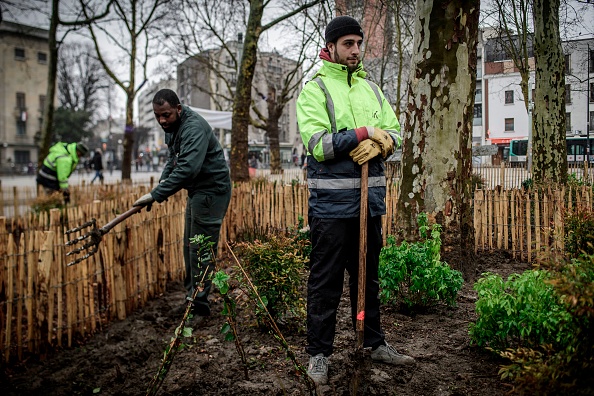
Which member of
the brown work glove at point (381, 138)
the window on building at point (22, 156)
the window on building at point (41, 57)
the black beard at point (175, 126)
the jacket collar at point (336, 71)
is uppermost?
the window on building at point (41, 57)

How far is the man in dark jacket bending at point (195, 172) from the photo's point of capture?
4086mm

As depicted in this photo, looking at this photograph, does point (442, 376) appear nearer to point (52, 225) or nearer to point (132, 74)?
point (52, 225)

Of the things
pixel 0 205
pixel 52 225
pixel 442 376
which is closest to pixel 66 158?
pixel 0 205

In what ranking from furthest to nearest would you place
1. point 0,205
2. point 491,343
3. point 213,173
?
point 0,205 → point 213,173 → point 491,343

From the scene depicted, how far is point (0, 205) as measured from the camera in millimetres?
9445

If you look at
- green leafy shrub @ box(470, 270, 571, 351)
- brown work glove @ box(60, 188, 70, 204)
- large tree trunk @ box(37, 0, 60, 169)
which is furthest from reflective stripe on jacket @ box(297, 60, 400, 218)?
large tree trunk @ box(37, 0, 60, 169)

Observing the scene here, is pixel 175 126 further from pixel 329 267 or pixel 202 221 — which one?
pixel 329 267

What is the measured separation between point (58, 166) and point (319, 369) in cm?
866

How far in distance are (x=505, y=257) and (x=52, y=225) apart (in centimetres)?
525

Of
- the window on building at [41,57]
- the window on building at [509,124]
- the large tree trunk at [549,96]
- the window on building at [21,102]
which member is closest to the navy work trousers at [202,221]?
the large tree trunk at [549,96]

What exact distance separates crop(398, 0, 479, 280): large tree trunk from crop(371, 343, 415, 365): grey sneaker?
201 centimetres

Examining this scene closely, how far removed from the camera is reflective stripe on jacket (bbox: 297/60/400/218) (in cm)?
259

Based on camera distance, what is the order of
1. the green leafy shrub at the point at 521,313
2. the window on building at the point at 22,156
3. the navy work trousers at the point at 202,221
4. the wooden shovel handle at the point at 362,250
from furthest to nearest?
the window on building at the point at 22,156
the navy work trousers at the point at 202,221
the wooden shovel handle at the point at 362,250
the green leafy shrub at the point at 521,313

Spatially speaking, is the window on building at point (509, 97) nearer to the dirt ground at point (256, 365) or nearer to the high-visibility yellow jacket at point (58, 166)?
the dirt ground at point (256, 365)
